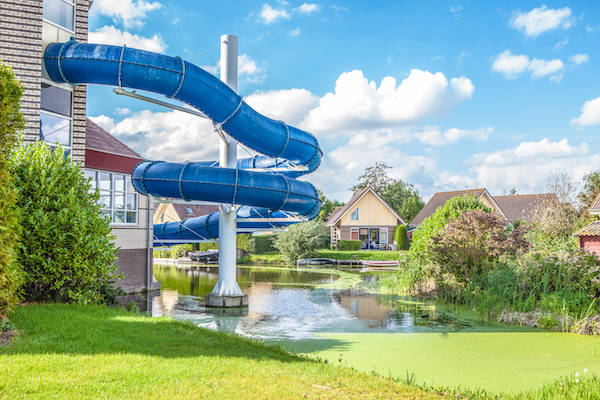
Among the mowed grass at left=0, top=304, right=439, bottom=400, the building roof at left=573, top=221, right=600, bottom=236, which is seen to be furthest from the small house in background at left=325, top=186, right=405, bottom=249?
the mowed grass at left=0, top=304, right=439, bottom=400

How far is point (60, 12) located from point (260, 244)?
2939 centimetres

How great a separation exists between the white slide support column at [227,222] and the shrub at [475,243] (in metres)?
6.20

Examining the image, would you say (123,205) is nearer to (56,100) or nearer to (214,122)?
(56,100)

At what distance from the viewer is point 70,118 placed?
12953mm

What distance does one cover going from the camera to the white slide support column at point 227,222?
13461 mm

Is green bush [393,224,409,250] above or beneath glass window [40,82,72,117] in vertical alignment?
beneath

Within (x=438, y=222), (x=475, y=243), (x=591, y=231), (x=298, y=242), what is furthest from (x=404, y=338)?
(x=298, y=242)

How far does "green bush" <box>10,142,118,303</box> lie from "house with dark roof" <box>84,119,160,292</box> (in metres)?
5.27

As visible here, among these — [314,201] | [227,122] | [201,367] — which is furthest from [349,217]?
[201,367]

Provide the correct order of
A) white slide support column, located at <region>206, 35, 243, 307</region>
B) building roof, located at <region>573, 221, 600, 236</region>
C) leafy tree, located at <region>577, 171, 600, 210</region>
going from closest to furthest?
white slide support column, located at <region>206, 35, 243, 307</region> < building roof, located at <region>573, 221, 600, 236</region> < leafy tree, located at <region>577, 171, 600, 210</region>

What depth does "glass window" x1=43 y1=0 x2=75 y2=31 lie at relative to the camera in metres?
12.5

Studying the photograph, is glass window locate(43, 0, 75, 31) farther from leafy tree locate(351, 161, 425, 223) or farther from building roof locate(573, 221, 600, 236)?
leafy tree locate(351, 161, 425, 223)

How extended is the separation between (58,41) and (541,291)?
13849 mm

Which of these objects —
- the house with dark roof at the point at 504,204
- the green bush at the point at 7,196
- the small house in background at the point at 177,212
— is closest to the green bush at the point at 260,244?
the small house in background at the point at 177,212
